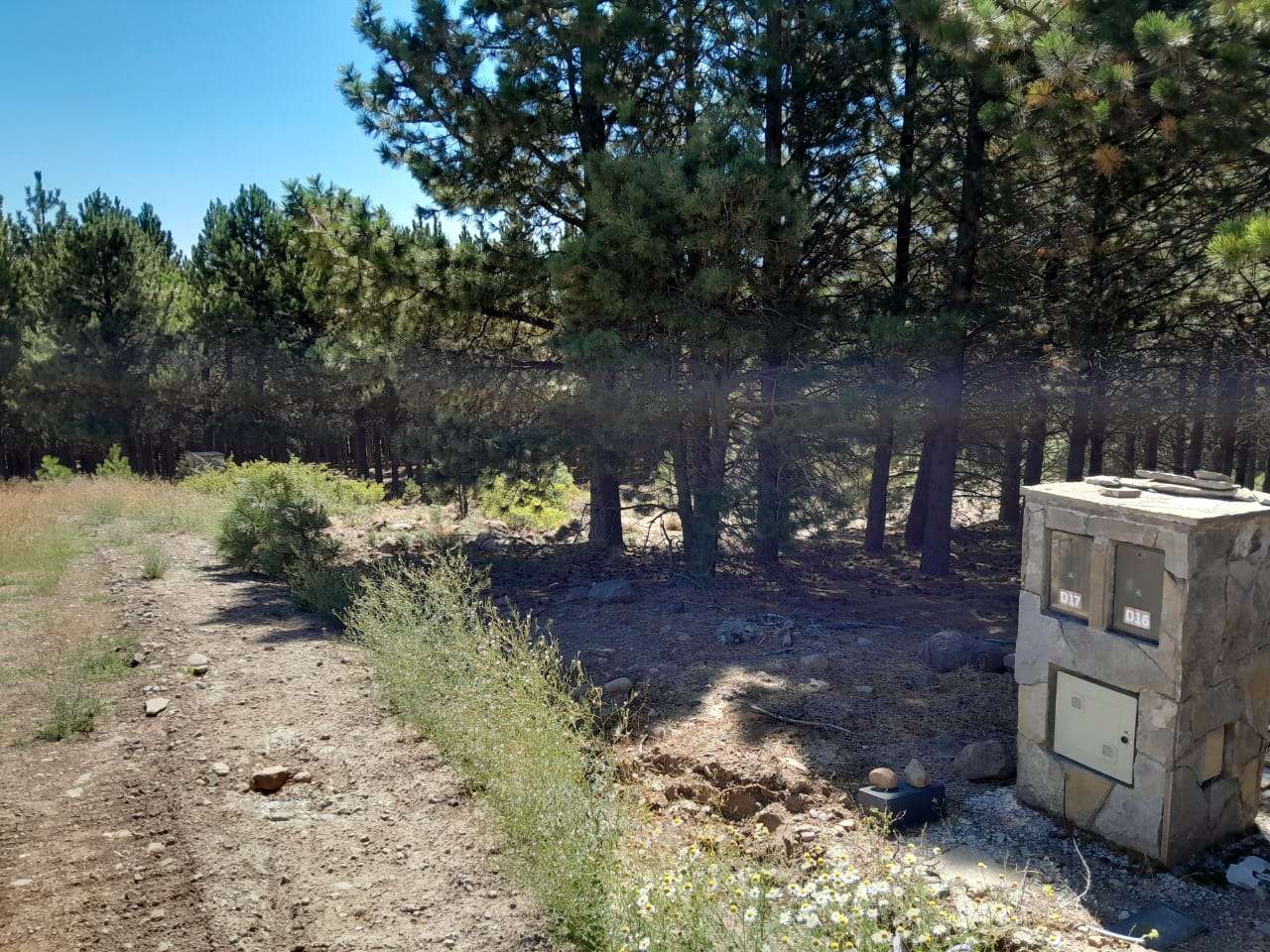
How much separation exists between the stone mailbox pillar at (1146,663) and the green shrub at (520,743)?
2.25m

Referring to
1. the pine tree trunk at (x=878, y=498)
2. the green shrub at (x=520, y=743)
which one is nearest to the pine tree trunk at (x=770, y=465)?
the pine tree trunk at (x=878, y=498)

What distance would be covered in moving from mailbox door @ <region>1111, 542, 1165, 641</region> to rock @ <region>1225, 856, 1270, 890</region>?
3.47ft

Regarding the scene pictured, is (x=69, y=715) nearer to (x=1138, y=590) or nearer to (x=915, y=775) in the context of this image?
(x=915, y=775)

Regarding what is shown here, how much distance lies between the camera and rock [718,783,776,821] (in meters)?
4.76

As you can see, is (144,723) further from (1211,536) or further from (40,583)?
(1211,536)

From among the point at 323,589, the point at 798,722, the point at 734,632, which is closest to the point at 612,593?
the point at 734,632

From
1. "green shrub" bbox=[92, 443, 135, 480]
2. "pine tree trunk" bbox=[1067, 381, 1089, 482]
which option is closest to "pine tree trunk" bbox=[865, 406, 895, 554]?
"pine tree trunk" bbox=[1067, 381, 1089, 482]

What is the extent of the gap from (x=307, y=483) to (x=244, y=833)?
6913 mm

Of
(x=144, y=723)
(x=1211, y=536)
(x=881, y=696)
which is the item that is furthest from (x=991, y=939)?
(x=144, y=723)

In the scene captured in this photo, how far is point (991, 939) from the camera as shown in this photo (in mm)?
3213

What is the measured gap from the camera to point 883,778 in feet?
15.3

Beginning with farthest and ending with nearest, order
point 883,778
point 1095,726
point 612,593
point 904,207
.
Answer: point 904,207 < point 612,593 < point 883,778 < point 1095,726

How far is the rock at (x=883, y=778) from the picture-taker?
464 cm

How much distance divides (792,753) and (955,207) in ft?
27.7
